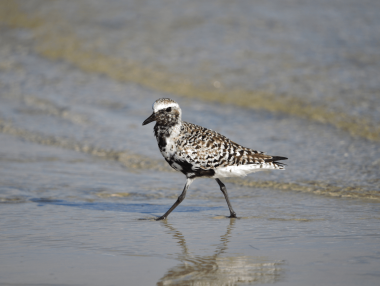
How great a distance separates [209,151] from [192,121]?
4.81 m

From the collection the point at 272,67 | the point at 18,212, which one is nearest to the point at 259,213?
the point at 18,212

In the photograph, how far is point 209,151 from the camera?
6410 millimetres

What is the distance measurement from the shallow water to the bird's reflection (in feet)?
0.06

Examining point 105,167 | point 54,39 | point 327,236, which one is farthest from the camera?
point 54,39

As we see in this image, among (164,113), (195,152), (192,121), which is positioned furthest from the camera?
(192,121)

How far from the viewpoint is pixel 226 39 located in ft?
54.7

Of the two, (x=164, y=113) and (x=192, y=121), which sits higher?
(x=192, y=121)

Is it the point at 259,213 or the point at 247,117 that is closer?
the point at 259,213

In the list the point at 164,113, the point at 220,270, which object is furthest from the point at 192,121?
the point at 220,270

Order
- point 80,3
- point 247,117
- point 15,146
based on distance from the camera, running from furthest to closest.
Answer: point 80,3
point 247,117
point 15,146

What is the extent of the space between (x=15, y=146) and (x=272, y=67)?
24.9 ft

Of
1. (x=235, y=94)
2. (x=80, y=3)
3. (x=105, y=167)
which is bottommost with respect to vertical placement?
(x=105, y=167)

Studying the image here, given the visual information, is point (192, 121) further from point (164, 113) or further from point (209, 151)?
point (209, 151)

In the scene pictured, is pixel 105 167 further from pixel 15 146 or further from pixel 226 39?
pixel 226 39
